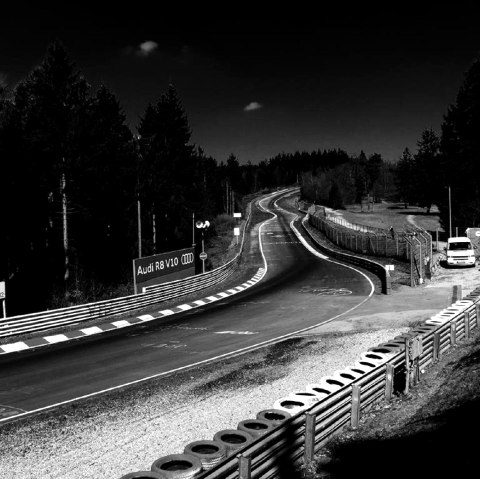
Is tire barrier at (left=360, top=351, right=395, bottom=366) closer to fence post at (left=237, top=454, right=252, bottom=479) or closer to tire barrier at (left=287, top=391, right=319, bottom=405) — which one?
tire barrier at (left=287, top=391, right=319, bottom=405)

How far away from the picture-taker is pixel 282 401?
10.8 metres

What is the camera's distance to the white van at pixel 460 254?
39.5 meters

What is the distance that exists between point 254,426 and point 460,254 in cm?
3421

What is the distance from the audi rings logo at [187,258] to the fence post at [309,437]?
25438mm

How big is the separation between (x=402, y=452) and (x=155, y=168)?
49052mm

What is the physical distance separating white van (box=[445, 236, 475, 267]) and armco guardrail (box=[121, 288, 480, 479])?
25019mm

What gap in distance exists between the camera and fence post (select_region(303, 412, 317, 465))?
8.25 meters

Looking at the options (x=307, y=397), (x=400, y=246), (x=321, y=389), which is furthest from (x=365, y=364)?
(x=400, y=246)

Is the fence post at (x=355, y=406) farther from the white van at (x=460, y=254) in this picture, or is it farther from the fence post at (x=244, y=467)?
the white van at (x=460, y=254)

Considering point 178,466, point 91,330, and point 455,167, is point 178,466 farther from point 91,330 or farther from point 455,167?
point 455,167

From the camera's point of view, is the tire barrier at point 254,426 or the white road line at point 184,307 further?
the white road line at point 184,307

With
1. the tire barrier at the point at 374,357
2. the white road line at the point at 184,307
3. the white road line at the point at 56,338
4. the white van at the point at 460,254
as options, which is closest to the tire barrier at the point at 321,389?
the tire barrier at the point at 374,357

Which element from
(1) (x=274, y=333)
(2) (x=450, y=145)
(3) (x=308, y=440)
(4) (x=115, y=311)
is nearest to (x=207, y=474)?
(3) (x=308, y=440)

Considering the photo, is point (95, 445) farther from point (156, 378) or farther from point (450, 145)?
point (450, 145)
